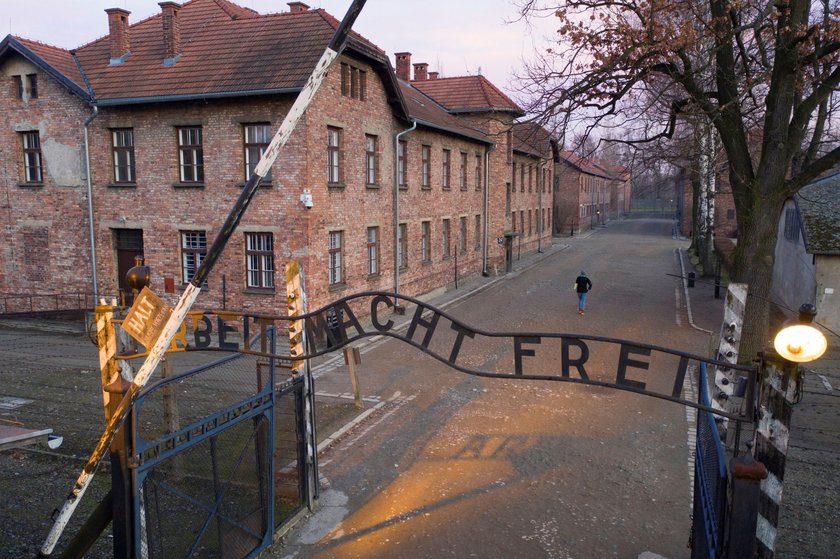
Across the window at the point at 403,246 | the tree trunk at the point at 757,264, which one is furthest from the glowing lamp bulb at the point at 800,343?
the window at the point at 403,246

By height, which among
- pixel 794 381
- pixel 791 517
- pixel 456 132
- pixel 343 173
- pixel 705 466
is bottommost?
pixel 791 517

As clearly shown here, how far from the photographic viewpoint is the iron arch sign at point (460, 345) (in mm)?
4988

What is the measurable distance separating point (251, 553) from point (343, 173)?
13.2 metres

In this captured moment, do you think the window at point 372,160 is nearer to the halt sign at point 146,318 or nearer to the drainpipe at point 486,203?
the drainpipe at point 486,203

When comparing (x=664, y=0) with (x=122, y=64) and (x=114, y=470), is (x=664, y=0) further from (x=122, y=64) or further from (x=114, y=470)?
(x=122, y=64)

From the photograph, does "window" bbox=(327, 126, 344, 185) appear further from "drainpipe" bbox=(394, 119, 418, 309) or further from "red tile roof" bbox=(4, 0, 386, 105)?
"drainpipe" bbox=(394, 119, 418, 309)

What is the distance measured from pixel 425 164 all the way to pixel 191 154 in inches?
378

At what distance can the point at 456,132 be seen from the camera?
1041 inches

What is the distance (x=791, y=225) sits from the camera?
21250mm

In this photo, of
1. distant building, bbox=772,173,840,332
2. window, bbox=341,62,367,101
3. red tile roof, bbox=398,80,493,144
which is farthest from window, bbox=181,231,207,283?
distant building, bbox=772,173,840,332

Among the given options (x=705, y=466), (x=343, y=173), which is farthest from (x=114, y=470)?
(x=343, y=173)

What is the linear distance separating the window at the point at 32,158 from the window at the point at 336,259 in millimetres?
9440

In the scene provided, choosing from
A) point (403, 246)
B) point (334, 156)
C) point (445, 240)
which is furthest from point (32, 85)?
point (445, 240)

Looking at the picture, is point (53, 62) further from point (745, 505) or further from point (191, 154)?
point (745, 505)
